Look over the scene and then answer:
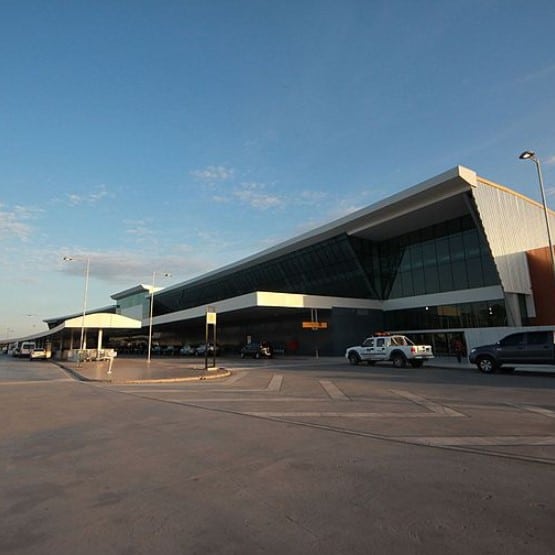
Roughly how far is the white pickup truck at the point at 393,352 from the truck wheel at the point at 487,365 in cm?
Answer: 432

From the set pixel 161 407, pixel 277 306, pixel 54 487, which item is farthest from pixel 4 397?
pixel 277 306

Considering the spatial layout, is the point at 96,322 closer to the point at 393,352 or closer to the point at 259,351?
the point at 259,351

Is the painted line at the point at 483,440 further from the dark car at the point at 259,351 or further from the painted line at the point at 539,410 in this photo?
the dark car at the point at 259,351

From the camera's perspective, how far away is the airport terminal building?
3369cm

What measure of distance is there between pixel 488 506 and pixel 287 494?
7.07 feet

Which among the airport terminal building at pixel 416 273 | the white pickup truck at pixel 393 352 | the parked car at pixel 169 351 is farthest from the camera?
the parked car at pixel 169 351

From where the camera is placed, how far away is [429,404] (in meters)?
11.4

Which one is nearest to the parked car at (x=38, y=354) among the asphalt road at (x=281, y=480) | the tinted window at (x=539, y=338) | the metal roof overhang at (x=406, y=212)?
the metal roof overhang at (x=406, y=212)

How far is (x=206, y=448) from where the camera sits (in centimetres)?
696

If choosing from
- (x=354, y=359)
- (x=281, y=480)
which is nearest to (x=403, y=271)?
(x=354, y=359)

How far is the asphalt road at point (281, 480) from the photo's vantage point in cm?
374

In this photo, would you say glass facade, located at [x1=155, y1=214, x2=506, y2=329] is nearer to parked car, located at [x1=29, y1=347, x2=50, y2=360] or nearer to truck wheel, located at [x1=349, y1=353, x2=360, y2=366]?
truck wheel, located at [x1=349, y1=353, x2=360, y2=366]

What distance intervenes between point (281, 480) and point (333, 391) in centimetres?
962

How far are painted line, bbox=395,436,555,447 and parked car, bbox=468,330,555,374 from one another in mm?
13595
